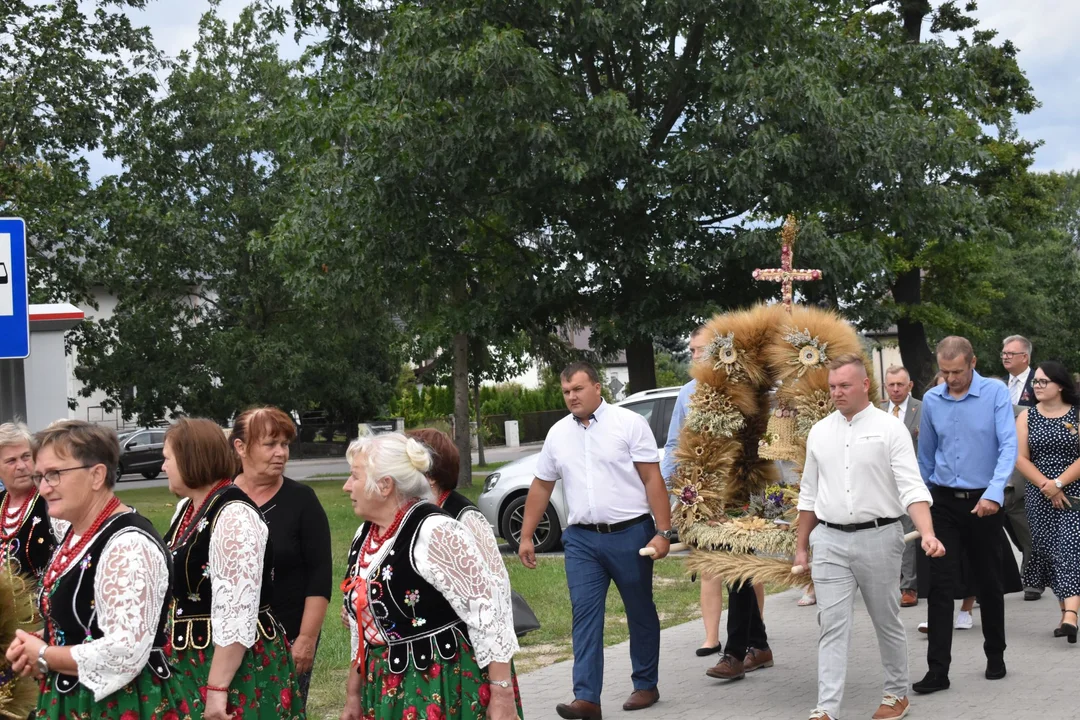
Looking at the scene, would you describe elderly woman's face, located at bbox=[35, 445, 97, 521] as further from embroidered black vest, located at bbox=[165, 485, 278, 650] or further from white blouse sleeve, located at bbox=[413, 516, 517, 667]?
white blouse sleeve, located at bbox=[413, 516, 517, 667]

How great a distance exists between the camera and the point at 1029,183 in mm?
35781

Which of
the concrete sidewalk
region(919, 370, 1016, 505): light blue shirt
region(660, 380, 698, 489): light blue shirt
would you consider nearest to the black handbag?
the concrete sidewalk

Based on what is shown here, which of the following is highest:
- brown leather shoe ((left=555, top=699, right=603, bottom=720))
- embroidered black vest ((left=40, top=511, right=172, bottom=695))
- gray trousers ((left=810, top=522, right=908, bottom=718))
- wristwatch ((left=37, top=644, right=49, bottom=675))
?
embroidered black vest ((left=40, top=511, right=172, bottom=695))

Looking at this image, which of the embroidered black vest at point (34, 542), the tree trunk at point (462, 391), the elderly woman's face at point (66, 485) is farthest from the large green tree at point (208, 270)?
the elderly woman's face at point (66, 485)

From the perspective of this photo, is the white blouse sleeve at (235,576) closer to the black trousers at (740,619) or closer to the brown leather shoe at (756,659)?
the black trousers at (740,619)

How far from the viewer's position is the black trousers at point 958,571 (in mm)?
7508

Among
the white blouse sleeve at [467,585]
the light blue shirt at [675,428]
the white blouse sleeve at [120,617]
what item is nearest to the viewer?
the white blouse sleeve at [120,617]

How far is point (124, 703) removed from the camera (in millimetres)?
3820

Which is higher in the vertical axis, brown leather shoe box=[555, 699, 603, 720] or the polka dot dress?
the polka dot dress

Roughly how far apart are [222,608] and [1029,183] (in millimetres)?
35253

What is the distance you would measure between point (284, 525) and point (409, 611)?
1.14 m

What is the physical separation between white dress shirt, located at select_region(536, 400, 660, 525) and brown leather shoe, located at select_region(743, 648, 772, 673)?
164 cm

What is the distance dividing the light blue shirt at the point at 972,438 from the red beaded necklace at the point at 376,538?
4728mm

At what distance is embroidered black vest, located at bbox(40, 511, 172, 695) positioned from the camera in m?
3.78
